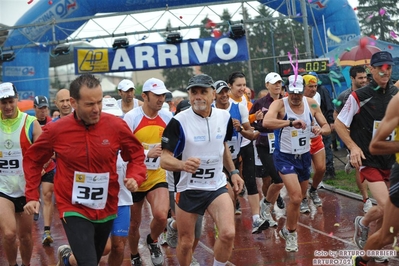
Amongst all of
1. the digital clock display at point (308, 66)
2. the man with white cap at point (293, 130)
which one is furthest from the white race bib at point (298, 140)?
the digital clock display at point (308, 66)

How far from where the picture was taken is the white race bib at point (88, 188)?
5621 millimetres

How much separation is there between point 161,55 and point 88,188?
16.3m

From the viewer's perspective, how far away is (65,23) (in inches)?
859

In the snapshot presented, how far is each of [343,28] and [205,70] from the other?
26505mm

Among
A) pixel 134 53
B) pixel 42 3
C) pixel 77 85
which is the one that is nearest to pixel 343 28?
pixel 134 53

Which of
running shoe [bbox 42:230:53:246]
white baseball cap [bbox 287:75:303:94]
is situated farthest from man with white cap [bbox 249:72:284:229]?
running shoe [bbox 42:230:53:246]

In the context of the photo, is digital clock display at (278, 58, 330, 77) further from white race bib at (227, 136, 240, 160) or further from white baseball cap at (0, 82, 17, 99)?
white baseball cap at (0, 82, 17, 99)

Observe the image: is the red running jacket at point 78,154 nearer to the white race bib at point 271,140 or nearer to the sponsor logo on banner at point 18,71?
the white race bib at point 271,140

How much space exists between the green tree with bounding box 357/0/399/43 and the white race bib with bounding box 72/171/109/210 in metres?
17.7

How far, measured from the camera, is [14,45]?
22609 mm

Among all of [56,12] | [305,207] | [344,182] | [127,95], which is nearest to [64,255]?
[127,95]

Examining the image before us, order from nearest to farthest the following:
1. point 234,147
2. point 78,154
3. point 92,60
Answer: point 78,154
point 234,147
point 92,60

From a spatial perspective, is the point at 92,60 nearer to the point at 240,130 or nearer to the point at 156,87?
the point at 240,130

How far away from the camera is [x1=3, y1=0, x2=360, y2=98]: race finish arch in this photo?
21031mm
